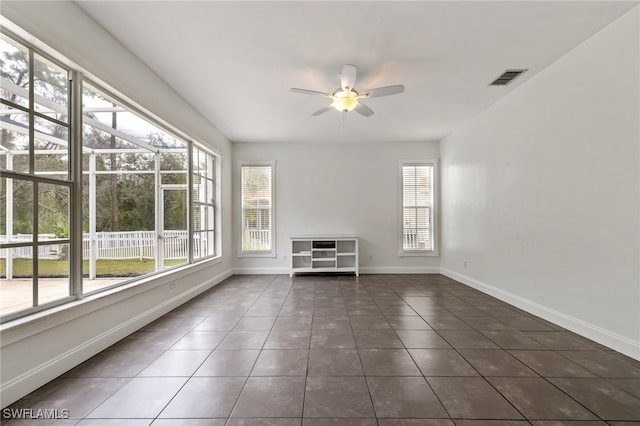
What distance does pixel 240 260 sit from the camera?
237 inches

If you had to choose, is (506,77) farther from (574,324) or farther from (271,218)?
(271,218)

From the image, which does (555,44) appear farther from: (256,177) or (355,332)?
(256,177)

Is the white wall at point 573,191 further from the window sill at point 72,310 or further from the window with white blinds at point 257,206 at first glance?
the window sill at point 72,310

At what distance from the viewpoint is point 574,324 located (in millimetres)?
2775

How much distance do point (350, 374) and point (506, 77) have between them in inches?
149

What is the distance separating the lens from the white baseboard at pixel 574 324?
2.29 m

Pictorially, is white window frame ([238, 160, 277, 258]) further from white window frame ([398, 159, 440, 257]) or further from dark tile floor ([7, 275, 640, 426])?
white window frame ([398, 159, 440, 257])

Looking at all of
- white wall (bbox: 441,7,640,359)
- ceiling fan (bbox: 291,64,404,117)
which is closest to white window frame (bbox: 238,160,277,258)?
ceiling fan (bbox: 291,64,404,117)

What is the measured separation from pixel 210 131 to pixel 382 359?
4.55 meters

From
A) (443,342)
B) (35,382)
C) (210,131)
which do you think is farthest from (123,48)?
(443,342)

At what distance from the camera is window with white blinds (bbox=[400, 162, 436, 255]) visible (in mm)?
6078

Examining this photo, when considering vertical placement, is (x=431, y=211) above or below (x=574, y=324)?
above

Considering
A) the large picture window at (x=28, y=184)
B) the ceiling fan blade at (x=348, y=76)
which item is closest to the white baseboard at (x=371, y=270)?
the large picture window at (x=28, y=184)

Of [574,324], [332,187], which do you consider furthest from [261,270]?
[574,324]
